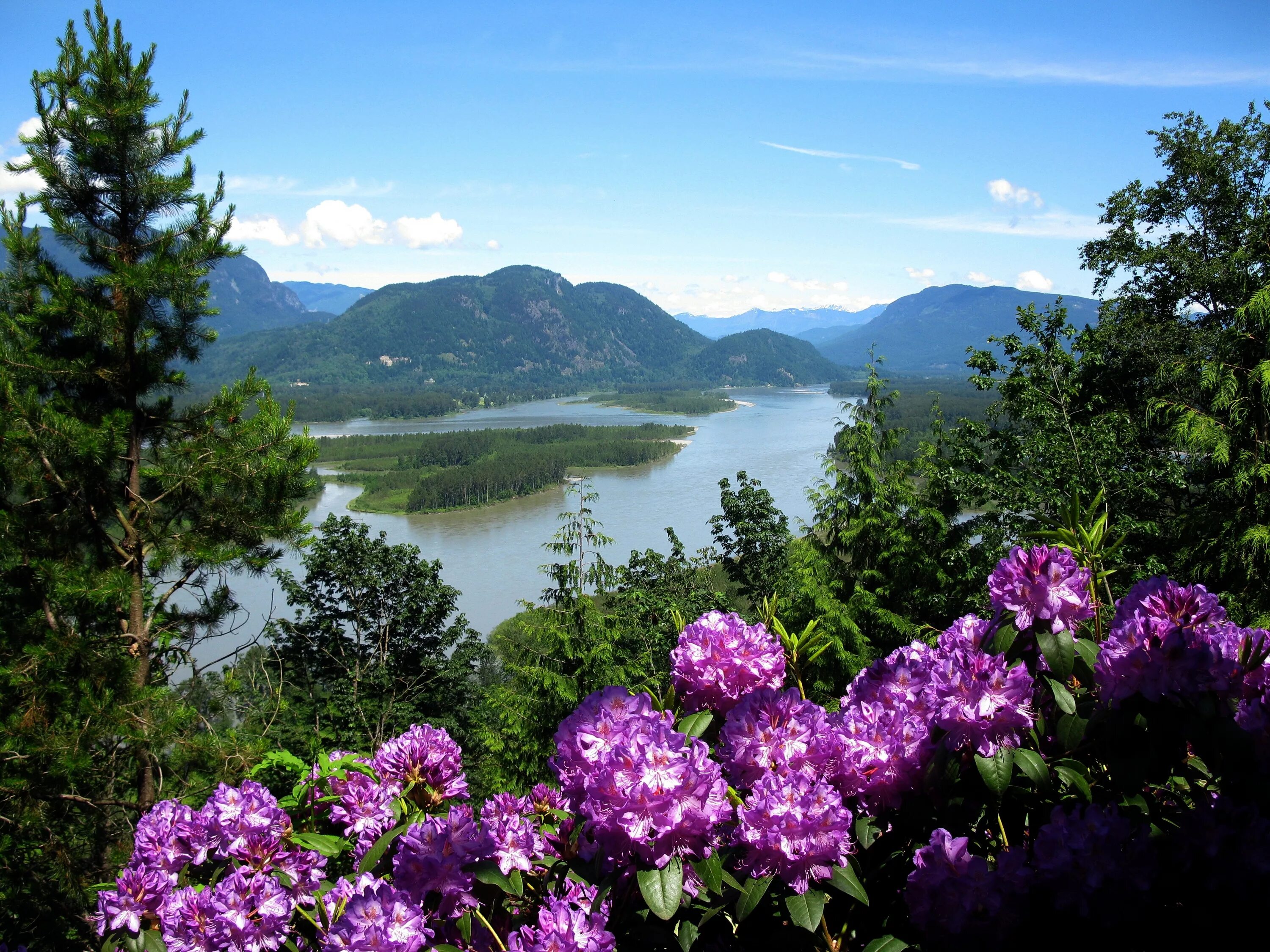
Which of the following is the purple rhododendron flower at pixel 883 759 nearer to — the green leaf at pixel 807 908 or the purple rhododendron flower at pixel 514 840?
the green leaf at pixel 807 908

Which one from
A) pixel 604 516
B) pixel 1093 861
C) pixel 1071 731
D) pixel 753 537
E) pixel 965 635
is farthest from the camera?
pixel 604 516

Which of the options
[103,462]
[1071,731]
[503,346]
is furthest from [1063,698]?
[503,346]

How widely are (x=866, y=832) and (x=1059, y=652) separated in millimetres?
320

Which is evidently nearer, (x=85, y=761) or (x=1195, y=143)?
(x=85, y=761)

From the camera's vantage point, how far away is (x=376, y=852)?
3.44 ft

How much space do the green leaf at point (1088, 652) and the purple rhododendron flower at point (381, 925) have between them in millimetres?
855

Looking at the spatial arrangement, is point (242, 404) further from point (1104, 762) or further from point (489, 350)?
point (489, 350)

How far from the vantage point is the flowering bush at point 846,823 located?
871 mm

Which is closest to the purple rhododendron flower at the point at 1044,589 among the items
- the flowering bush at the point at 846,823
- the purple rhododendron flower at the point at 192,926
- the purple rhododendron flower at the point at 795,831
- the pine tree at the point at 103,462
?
the flowering bush at the point at 846,823

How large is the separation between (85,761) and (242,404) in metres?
2.08

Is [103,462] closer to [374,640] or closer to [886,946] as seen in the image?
[886,946]

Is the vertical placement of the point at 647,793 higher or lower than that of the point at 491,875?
higher

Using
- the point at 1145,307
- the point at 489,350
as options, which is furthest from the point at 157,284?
the point at 489,350

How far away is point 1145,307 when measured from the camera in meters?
8.73
